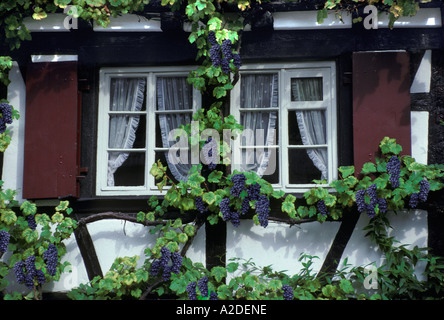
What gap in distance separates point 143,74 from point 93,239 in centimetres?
138

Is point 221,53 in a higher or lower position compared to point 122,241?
higher

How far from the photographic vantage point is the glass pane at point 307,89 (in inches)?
209

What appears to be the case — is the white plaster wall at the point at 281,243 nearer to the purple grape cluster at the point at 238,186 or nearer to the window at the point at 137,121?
the purple grape cluster at the point at 238,186

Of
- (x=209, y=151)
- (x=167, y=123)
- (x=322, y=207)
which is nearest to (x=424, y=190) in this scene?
(x=322, y=207)

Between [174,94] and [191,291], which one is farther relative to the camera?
[174,94]

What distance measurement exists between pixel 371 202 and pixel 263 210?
77 centimetres

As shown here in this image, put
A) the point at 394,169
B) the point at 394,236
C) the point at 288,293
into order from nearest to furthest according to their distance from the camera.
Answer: the point at 288,293
the point at 394,169
the point at 394,236

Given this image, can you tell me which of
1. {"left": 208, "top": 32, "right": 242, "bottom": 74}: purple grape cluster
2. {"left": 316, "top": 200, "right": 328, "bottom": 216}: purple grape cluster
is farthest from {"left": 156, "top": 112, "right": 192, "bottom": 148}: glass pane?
{"left": 316, "top": 200, "right": 328, "bottom": 216}: purple grape cluster

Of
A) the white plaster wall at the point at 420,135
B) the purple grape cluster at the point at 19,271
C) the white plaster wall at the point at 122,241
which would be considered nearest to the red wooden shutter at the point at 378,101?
the white plaster wall at the point at 420,135

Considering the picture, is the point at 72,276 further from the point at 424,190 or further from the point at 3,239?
the point at 424,190

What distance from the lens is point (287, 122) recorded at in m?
5.29

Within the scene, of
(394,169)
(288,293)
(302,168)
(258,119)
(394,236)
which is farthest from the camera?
(258,119)
